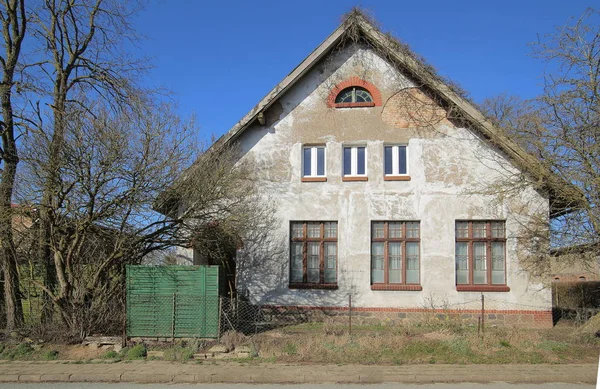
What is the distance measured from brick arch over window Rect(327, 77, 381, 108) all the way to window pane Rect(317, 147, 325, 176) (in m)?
1.50

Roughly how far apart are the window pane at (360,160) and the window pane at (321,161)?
1.13 meters

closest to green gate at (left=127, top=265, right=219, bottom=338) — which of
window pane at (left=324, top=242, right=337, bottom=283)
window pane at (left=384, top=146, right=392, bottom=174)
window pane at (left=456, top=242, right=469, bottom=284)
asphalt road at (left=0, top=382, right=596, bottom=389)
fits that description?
asphalt road at (left=0, top=382, right=596, bottom=389)

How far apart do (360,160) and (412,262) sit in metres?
3.71

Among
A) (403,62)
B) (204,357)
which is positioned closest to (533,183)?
(403,62)

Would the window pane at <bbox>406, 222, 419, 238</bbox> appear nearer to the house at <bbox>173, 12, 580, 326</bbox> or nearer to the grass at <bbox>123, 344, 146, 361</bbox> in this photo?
the house at <bbox>173, 12, 580, 326</bbox>

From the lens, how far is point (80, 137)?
11.3 meters

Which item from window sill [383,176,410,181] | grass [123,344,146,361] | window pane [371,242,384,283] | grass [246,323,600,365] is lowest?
grass [123,344,146,361]

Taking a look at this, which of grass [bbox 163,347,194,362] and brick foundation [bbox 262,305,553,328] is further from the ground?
brick foundation [bbox 262,305,553,328]

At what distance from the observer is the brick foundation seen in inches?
608

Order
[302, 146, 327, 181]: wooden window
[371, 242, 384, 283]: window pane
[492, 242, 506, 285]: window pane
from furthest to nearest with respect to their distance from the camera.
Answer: [302, 146, 327, 181]: wooden window, [371, 242, 384, 283]: window pane, [492, 242, 506, 285]: window pane

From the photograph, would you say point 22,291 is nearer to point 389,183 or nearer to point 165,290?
point 165,290

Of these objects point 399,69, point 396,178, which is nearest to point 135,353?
point 396,178

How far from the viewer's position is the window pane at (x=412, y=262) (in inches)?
633

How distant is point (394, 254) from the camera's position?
1623cm
